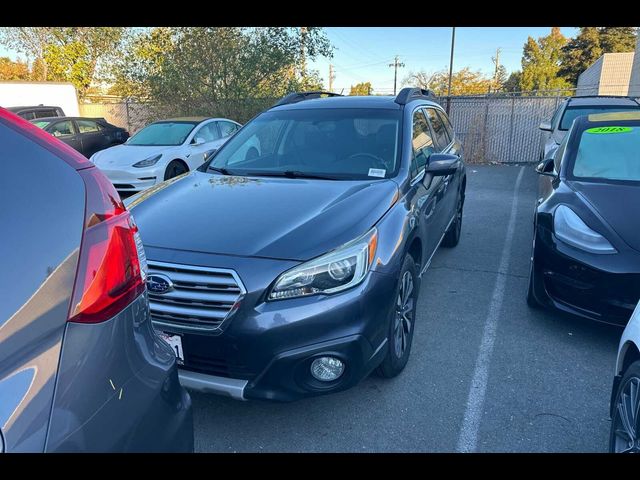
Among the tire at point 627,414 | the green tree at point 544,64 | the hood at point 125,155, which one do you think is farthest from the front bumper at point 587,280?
the green tree at point 544,64

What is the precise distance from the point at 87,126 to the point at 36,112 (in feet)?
4.84

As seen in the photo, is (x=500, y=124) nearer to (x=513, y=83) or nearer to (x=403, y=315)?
(x=403, y=315)

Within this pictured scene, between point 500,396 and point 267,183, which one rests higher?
point 267,183

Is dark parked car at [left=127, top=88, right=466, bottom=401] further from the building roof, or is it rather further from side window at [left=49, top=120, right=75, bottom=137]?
side window at [left=49, top=120, right=75, bottom=137]

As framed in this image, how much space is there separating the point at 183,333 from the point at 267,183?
133 cm

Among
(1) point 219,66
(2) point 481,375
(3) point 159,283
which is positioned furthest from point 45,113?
(2) point 481,375

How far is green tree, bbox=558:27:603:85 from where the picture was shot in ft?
126

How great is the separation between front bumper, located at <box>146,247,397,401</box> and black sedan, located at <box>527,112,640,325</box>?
182cm

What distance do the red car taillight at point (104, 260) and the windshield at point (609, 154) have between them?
3.86m

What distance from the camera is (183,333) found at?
2.32 meters

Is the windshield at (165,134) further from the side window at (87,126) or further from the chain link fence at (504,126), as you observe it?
the chain link fence at (504,126)
